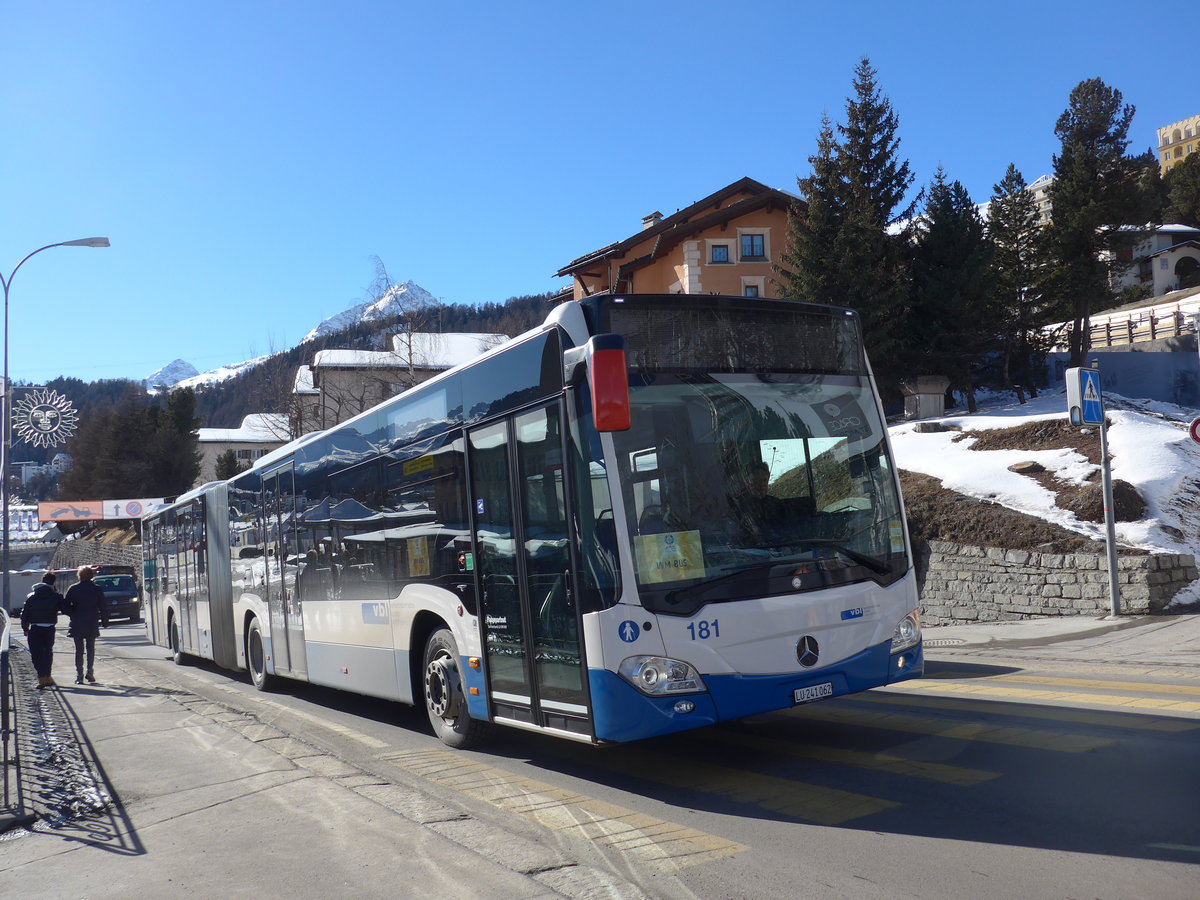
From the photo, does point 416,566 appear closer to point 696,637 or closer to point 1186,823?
point 696,637

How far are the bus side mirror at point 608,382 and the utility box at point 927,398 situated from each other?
24768 millimetres

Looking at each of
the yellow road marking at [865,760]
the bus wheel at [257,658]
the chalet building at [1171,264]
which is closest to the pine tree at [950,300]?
the bus wheel at [257,658]

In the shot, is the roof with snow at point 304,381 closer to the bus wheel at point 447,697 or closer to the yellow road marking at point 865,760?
the bus wheel at point 447,697

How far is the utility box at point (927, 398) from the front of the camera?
29.3m

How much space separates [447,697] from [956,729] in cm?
391

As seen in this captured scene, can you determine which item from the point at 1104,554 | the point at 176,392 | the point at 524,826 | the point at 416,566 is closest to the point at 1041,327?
the point at 1104,554

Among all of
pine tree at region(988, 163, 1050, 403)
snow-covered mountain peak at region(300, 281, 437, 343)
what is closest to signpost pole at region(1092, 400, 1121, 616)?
pine tree at region(988, 163, 1050, 403)

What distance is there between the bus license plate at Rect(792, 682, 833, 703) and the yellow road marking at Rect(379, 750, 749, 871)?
1190mm

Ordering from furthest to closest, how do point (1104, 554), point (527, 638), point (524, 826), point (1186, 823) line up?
point (1104, 554) < point (527, 638) < point (524, 826) < point (1186, 823)

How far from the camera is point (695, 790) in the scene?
650 centimetres

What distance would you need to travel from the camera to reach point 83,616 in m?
17.3

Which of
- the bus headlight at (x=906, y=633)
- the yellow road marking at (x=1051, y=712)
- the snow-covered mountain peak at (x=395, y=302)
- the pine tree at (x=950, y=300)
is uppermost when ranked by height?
the snow-covered mountain peak at (x=395, y=302)

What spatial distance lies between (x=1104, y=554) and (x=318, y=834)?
1338cm

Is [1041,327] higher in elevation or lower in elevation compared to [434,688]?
higher
